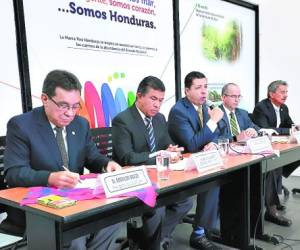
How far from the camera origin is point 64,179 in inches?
61.6

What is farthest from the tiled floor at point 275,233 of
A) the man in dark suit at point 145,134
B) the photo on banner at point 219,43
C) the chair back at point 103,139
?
the photo on banner at point 219,43

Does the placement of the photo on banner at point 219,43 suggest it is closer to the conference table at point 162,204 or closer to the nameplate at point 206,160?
the conference table at point 162,204

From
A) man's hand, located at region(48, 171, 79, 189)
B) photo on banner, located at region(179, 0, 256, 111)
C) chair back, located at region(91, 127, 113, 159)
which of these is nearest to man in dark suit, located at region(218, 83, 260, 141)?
chair back, located at region(91, 127, 113, 159)

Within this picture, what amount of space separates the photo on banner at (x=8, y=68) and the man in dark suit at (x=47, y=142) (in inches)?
38.1

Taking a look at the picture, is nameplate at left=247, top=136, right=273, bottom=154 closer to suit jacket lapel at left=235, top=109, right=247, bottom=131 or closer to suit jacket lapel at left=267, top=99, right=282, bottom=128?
suit jacket lapel at left=235, top=109, right=247, bottom=131

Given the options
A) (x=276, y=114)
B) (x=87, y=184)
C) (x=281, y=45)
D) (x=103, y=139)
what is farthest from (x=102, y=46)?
(x=281, y=45)

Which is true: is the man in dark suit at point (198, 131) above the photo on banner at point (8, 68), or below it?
below

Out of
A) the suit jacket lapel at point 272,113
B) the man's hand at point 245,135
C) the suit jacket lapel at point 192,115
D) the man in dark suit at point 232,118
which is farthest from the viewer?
the suit jacket lapel at point 272,113

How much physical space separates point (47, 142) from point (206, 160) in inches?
34.9

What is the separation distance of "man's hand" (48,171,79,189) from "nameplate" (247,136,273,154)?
146 centimetres

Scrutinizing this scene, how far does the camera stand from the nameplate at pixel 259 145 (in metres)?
2.61

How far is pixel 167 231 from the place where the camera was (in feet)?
8.58

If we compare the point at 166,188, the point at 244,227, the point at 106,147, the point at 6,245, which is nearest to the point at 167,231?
the point at 244,227

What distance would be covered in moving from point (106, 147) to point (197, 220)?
86 centimetres
